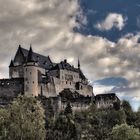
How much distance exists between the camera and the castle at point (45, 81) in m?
114

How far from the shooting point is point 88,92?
134 m

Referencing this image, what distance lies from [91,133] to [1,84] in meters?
26.7

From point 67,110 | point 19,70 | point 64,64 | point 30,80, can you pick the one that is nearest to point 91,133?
point 67,110

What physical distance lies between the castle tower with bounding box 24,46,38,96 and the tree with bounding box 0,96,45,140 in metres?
51.9

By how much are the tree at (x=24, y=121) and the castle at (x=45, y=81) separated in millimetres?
48635

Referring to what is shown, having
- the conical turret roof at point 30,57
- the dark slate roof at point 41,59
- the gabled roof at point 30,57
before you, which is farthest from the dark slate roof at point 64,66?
the conical turret roof at point 30,57

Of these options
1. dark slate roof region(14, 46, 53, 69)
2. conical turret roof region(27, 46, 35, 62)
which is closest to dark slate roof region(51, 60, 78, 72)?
dark slate roof region(14, 46, 53, 69)

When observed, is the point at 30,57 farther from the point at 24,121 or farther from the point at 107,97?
the point at 24,121

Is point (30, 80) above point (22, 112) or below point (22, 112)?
above

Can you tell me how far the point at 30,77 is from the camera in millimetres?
116312

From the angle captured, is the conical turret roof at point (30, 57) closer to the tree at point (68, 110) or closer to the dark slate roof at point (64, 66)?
the dark slate roof at point (64, 66)

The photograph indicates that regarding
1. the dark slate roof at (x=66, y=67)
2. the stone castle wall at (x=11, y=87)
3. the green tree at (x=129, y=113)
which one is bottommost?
the green tree at (x=129, y=113)

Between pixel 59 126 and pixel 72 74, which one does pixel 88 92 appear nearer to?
pixel 72 74

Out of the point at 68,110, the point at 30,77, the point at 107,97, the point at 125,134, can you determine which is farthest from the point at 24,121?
the point at 107,97
